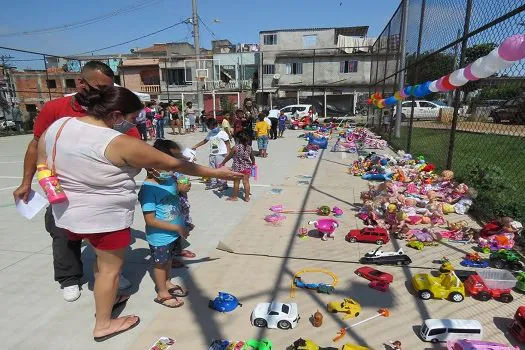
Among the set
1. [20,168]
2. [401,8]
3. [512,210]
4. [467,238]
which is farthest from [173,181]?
[401,8]

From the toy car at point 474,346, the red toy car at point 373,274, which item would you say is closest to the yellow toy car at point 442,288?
the red toy car at point 373,274

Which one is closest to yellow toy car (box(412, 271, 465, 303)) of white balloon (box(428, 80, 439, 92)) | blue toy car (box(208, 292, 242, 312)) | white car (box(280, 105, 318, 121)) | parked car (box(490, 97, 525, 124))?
blue toy car (box(208, 292, 242, 312))

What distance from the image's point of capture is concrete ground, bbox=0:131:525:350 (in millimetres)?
2684

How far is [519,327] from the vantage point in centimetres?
258

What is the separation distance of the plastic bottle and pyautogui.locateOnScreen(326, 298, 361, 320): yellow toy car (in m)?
2.16

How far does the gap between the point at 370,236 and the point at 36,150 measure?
3567 millimetres

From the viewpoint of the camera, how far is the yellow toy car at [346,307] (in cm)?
289

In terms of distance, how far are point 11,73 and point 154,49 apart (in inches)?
779

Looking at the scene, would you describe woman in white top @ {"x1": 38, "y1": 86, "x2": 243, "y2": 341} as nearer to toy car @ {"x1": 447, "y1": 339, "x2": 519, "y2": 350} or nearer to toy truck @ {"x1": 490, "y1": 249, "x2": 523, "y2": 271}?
toy car @ {"x1": 447, "y1": 339, "x2": 519, "y2": 350}

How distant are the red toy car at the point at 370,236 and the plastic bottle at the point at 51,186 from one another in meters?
3.26

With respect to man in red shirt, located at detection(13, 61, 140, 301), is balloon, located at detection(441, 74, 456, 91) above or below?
above

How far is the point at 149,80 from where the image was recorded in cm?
4144

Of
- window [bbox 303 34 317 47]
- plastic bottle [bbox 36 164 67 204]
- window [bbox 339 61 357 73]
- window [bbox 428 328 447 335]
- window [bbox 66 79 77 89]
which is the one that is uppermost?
window [bbox 303 34 317 47]

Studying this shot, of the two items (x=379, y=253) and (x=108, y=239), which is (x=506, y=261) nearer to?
(x=379, y=253)
